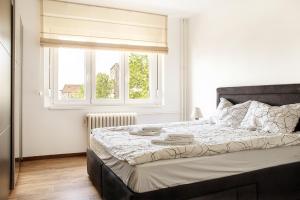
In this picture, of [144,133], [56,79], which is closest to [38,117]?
[56,79]

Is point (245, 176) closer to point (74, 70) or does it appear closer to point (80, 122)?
point (80, 122)

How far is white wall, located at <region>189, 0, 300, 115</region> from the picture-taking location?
9.80ft

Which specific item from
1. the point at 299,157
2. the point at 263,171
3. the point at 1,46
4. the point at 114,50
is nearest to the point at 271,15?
the point at 299,157

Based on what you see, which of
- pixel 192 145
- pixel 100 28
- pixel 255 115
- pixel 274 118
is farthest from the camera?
pixel 100 28

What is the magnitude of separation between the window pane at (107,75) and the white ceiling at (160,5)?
814mm

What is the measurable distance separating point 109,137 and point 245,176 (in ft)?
4.30

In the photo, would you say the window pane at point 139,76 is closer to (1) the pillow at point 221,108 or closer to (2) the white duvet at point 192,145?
(1) the pillow at point 221,108

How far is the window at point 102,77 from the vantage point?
4.19m

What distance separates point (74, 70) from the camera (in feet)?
14.1

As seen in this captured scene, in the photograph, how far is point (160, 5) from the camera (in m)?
4.20

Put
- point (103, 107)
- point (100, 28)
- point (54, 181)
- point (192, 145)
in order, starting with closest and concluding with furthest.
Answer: point (192, 145) → point (54, 181) → point (100, 28) → point (103, 107)

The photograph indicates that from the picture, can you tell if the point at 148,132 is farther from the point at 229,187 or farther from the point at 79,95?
the point at 79,95

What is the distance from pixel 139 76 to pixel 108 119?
3.37 feet

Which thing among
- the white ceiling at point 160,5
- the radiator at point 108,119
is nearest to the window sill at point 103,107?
the radiator at point 108,119
